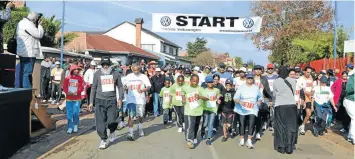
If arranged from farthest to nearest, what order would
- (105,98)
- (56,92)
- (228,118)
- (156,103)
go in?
(56,92) → (156,103) → (228,118) → (105,98)

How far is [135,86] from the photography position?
10.1m

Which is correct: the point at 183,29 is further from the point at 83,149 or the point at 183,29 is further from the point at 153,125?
the point at 83,149

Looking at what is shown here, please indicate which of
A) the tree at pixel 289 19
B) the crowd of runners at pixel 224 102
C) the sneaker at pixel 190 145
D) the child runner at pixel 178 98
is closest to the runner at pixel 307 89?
the crowd of runners at pixel 224 102

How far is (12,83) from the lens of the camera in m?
10.2

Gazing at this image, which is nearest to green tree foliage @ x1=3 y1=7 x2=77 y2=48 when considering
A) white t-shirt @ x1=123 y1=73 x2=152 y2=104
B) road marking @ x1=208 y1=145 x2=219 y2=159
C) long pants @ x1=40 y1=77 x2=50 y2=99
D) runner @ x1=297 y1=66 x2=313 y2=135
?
long pants @ x1=40 y1=77 x2=50 y2=99

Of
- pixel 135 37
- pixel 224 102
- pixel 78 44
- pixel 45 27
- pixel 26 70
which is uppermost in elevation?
pixel 135 37

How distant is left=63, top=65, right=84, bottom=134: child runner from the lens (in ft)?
33.5

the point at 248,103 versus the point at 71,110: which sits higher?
the point at 248,103

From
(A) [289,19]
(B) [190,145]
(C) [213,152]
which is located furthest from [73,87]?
(A) [289,19]

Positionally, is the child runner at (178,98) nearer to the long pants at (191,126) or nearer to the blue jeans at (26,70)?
the long pants at (191,126)

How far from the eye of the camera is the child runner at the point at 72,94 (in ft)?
33.5

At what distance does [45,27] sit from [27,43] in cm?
2645

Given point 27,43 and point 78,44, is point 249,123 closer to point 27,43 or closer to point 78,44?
point 27,43

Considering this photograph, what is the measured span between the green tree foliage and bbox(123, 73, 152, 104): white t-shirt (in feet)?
70.4
